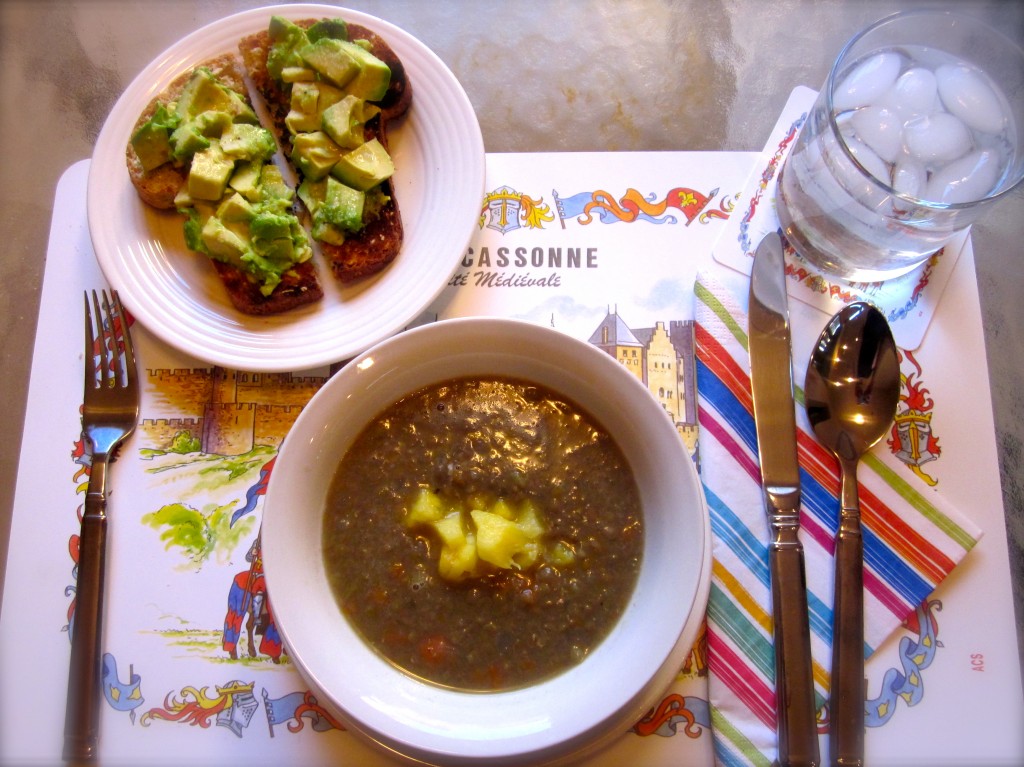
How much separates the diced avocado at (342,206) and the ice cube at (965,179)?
→ 1.49m

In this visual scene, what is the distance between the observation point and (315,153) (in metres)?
1.94

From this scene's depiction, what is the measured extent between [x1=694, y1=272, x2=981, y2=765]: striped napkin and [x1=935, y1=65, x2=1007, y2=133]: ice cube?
82cm

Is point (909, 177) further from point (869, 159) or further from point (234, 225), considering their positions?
point (234, 225)

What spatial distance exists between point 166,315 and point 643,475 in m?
1.31

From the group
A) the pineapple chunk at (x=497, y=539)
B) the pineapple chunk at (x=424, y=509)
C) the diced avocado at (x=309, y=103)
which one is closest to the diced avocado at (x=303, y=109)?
the diced avocado at (x=309, y=103)

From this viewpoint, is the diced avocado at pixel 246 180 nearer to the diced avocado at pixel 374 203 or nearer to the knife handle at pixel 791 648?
the diced avocado at pixel 374 203

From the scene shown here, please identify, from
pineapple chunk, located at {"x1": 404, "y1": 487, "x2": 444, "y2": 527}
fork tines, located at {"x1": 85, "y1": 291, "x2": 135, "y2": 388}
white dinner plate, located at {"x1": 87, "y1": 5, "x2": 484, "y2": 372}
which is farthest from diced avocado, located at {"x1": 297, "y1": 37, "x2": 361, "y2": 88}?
pineapple chunk, located at {"x1": 404, "y1": 487, "x2": 444, "y2": 527}

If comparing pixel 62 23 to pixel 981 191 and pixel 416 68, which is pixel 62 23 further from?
pixel 981 191

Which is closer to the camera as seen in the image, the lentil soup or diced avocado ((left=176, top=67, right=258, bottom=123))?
the lentil soup

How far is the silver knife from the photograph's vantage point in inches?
62.6

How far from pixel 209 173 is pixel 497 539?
1231 millimetres

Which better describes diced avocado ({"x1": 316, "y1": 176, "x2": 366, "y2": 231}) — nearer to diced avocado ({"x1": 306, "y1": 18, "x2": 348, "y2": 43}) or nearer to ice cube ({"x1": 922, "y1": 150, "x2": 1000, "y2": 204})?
diced avocado ({"x1": 306, "y1": 18, "x2": 348, "y2": 43})

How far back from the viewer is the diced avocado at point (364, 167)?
192 cm

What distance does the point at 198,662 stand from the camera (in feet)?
5.64
